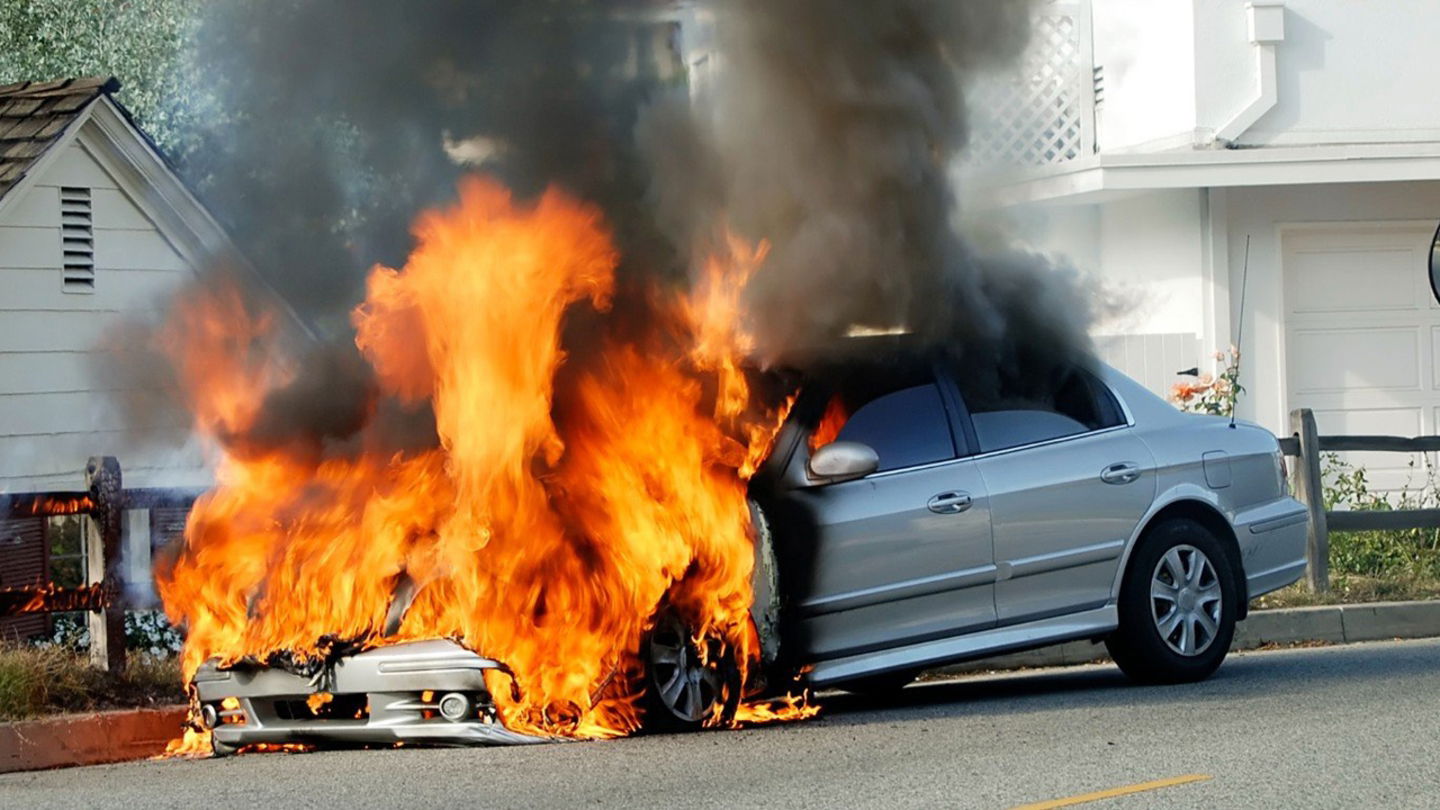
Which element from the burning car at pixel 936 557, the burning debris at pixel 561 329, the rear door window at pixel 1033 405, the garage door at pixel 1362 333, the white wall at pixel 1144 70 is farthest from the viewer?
the garage door at pixel 1362 333

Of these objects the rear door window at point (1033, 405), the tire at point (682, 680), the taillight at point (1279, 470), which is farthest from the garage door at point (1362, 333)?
the tire at point (682, 680)

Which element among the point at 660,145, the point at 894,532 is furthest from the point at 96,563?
the point at 894,532

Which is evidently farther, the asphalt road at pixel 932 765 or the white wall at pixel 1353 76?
the white wall at pixel 1353 76

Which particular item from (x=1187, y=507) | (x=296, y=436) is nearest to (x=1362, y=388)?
(x=1187, y=507)

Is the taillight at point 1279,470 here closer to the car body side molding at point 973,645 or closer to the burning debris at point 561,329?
the burning debris at point 561,329

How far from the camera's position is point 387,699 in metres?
7.64

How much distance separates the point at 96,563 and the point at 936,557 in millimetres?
4257

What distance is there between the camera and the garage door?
1725 centimetres

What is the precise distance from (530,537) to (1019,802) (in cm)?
250

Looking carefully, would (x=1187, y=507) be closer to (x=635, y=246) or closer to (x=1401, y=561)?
(x=635, y=246)

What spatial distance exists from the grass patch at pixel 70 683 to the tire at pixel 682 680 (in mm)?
2670

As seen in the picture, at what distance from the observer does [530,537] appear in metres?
8.07

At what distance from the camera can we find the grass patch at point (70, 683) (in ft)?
28.7

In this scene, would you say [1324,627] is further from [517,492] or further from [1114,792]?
[517,492]
